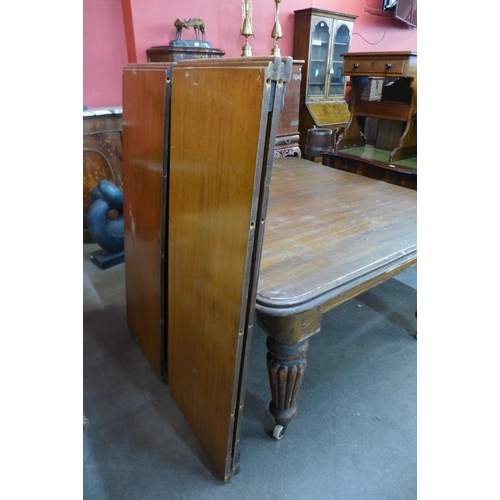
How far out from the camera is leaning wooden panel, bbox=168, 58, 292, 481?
2.69 feet

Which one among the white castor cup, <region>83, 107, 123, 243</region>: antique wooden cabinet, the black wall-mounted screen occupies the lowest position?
the white castor cup

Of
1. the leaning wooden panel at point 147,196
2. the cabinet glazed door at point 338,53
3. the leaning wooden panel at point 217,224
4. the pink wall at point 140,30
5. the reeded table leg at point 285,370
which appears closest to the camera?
the leaning wooden panel at point 217,224

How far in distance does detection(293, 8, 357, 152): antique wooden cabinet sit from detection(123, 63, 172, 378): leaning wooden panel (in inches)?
114

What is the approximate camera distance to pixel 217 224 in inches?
38.8

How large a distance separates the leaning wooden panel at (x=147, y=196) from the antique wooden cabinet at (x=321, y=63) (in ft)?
9.48

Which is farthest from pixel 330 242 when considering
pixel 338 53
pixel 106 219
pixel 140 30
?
pixel 338 53

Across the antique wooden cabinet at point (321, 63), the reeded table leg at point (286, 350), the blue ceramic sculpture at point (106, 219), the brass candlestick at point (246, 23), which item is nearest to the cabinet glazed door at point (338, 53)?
the antique wooden cabinet at point (321, 63)

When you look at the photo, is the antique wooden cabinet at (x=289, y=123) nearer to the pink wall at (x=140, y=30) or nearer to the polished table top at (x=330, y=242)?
the pink wall at (x=140, y=30)

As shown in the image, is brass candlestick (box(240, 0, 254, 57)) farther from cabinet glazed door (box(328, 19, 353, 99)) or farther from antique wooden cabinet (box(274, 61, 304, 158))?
cabinet glazed door (box(328, 19, 353, 99))

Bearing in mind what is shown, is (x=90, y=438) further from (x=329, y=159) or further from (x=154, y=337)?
(x=329, y=159)

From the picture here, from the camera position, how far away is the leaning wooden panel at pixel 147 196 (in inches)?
49.3

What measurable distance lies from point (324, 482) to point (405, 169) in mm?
2053

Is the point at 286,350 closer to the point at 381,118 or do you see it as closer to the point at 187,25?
the point at 381,118

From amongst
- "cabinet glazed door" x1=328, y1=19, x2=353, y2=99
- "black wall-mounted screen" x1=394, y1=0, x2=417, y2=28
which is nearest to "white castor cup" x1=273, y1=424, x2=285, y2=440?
"cabinet glazed door" x1=328, y1=19, x2=353, y2=99
